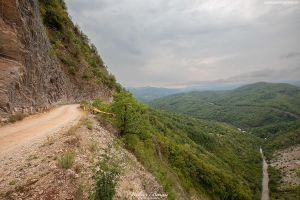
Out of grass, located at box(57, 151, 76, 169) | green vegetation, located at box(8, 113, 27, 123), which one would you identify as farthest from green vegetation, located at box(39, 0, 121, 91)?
grass, located at box(57, 151, 76, 169)

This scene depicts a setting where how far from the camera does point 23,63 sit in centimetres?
1634

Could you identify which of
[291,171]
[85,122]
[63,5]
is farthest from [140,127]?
[291,171]

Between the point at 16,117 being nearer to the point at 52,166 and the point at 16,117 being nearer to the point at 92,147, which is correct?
the point at 92,147

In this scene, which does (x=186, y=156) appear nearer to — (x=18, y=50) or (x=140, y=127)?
(x=140, y=127)

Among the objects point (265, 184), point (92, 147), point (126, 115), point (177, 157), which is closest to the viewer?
point (92, 147)

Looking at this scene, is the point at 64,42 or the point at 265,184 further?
the point at 265,184

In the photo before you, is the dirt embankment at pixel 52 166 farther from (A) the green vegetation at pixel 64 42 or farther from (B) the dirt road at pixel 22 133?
(A) the green vegetation at pixel 64 42

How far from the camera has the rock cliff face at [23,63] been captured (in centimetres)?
1412

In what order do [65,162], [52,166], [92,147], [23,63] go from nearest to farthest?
[65,162]
[52,166]
[92,147]
[23,63]

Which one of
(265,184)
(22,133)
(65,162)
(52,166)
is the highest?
(22,133)

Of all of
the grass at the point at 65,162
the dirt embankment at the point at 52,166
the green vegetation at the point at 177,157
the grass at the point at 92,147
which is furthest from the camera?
the green vegetation at the point at 177,157

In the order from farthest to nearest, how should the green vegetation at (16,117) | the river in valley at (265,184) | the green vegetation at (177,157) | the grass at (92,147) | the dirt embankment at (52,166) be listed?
1. the river in valley at (265,184)
2. the green vegetation at (177,157)
3. the green vegetation at (16,117)
4. the grass at (92,147)
5. the dirt embankment at (52,166)

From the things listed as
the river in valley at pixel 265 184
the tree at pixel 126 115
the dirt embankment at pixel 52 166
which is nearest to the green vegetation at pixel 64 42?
the tree at pixel 126 115

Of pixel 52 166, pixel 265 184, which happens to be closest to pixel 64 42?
pixel 52 166
